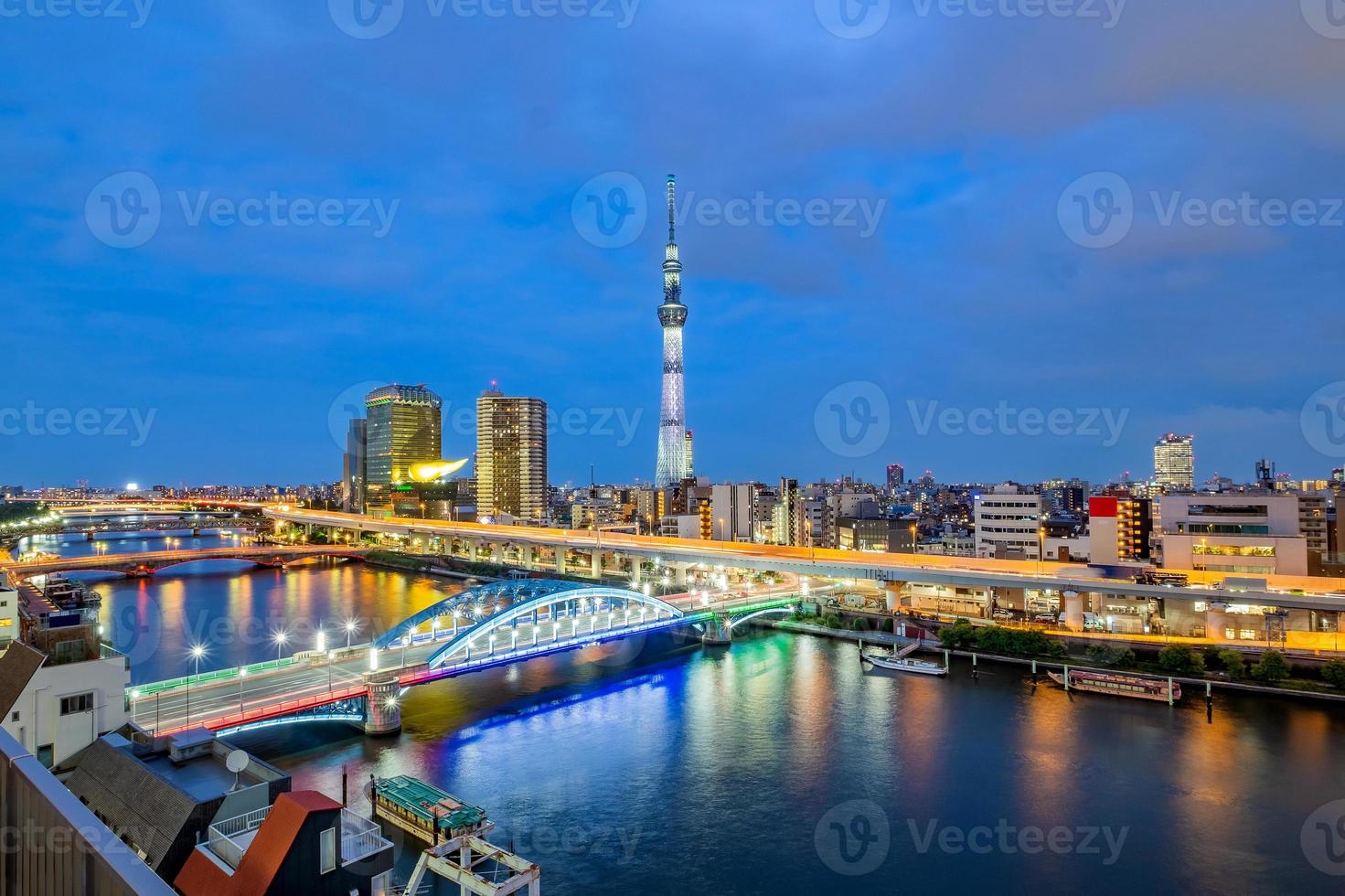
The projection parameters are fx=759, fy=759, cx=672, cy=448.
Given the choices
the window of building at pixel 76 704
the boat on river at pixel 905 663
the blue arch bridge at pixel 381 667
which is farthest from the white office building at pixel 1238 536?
the window of building at pixel 76 704

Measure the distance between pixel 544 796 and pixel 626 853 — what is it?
2.18 m

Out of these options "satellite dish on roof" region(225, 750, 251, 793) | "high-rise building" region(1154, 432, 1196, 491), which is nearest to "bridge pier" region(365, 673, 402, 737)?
"satellite dish on roof" region(225, 750, 251, 793)

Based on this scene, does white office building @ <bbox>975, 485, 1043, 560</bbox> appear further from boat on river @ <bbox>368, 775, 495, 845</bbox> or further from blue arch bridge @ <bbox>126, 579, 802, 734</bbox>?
boat on river @ <bbox>368, 775, 495, 845</bbox>

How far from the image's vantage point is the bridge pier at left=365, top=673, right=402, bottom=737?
1445 centimetres

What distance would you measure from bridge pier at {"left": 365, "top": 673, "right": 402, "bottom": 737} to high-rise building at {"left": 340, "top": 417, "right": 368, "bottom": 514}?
75.2 metres

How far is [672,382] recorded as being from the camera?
216 feet

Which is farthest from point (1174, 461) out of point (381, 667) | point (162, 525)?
point (162, 525)

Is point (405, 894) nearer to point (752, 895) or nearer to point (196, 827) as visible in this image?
point (196, 827)

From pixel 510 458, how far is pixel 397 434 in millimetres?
12693

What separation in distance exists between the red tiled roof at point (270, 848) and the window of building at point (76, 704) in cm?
512

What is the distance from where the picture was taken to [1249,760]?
44.2ft

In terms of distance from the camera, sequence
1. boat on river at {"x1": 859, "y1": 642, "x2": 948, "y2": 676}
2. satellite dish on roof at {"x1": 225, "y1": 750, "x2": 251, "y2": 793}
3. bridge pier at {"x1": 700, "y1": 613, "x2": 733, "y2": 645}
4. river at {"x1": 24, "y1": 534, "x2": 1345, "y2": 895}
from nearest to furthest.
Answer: satellite dish on roof at {"x1": 225, "y1": 750, "x2": 251, "y2": 793}, river at {"x1": 24, "y1": 534, "x2": 1345, "y2": 895}, boat on river at {"x1": 859, "y1": 642, "x2": 948, "y2": 676}, bridge pier at {"x1": 700, "y1": 613, "x2": 733, "y2": 645}

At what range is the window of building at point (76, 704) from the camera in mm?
9578

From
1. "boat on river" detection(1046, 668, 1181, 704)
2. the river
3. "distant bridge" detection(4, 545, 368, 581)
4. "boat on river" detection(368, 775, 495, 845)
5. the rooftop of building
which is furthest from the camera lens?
"distant bridge" detection(4, 545, 368, 581)
